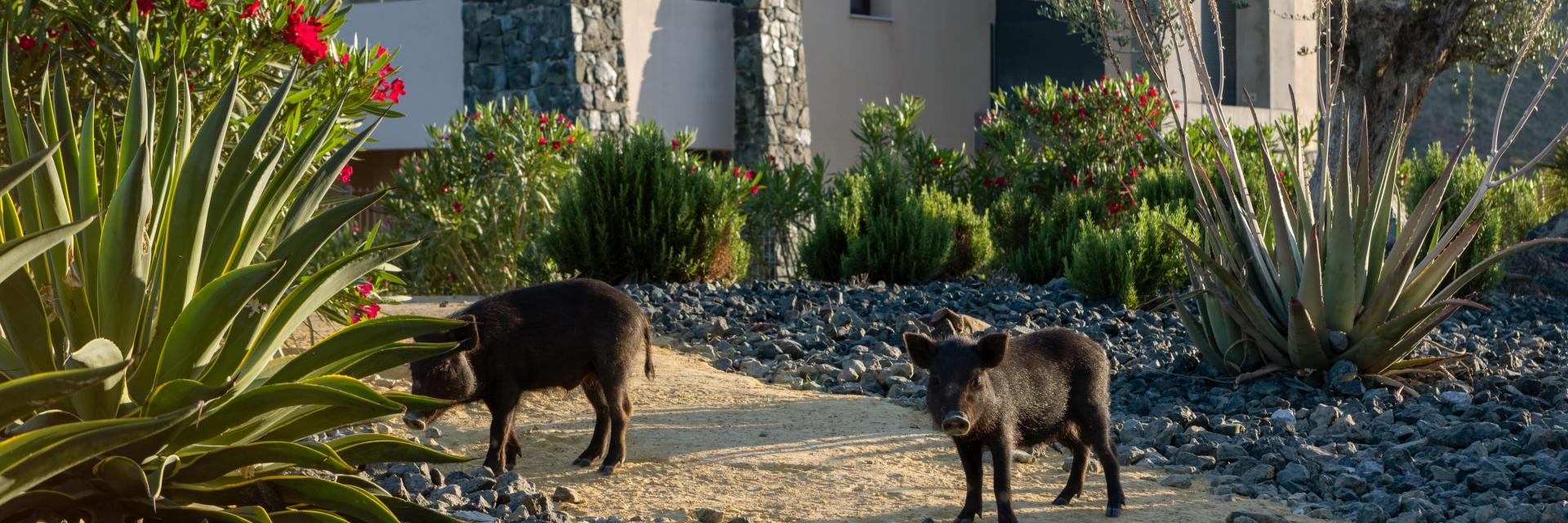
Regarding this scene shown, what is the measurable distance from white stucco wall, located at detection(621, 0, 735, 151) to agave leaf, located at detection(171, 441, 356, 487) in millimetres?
12365

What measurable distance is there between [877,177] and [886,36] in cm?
720

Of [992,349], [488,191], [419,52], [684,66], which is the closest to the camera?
[992,349]

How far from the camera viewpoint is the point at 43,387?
99.0 inches

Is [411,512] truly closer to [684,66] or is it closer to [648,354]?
[648,354]

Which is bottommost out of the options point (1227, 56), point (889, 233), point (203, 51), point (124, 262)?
point (889, 233)

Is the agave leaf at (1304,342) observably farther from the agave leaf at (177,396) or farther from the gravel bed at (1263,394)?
the agave leaf at (177,396)

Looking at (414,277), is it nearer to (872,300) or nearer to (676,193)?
(676,193)

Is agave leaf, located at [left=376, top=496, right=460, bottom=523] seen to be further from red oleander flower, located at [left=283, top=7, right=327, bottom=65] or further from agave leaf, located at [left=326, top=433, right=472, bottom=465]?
red oleander flower, located at [left=283, top=7, right=327, bottom=65]

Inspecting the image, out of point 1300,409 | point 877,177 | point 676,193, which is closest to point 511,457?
point 1300,409

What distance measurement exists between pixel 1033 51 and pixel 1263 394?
12.8 metres

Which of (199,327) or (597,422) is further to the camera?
(597,422)

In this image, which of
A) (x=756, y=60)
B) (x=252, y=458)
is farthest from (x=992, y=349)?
(x=756, y=60)

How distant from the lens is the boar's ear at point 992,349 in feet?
13.5

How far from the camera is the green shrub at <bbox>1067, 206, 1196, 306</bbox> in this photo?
9.02 m
